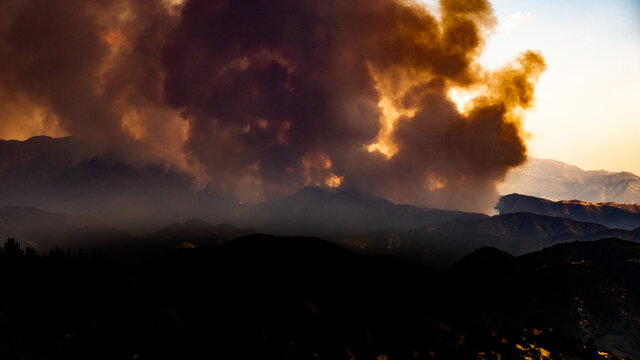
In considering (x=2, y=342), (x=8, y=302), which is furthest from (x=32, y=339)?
(x=8, y=302)

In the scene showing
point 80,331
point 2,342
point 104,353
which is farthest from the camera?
point 80,331

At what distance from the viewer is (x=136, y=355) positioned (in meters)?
198

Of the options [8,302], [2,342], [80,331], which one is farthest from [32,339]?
[8,302]

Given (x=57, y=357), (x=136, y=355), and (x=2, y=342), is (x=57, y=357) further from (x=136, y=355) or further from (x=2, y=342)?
(x=136, y=355)

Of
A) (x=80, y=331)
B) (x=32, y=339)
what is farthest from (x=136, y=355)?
(x=32, y=339)

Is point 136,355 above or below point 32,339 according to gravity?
below

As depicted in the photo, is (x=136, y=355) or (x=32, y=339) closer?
(x=32, y=339)

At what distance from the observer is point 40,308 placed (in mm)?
197875

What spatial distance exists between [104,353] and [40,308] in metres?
49.8

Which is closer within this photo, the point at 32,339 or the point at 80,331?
the point at 32,339

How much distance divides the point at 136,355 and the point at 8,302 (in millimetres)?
76557

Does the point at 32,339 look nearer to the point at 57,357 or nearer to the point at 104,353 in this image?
the point at 57,357

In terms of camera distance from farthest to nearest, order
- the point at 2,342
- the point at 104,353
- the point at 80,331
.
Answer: the point at 80,331
the point at 104,353
the point at 2,342

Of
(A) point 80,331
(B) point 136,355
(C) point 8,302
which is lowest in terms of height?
(B) point 136,355
